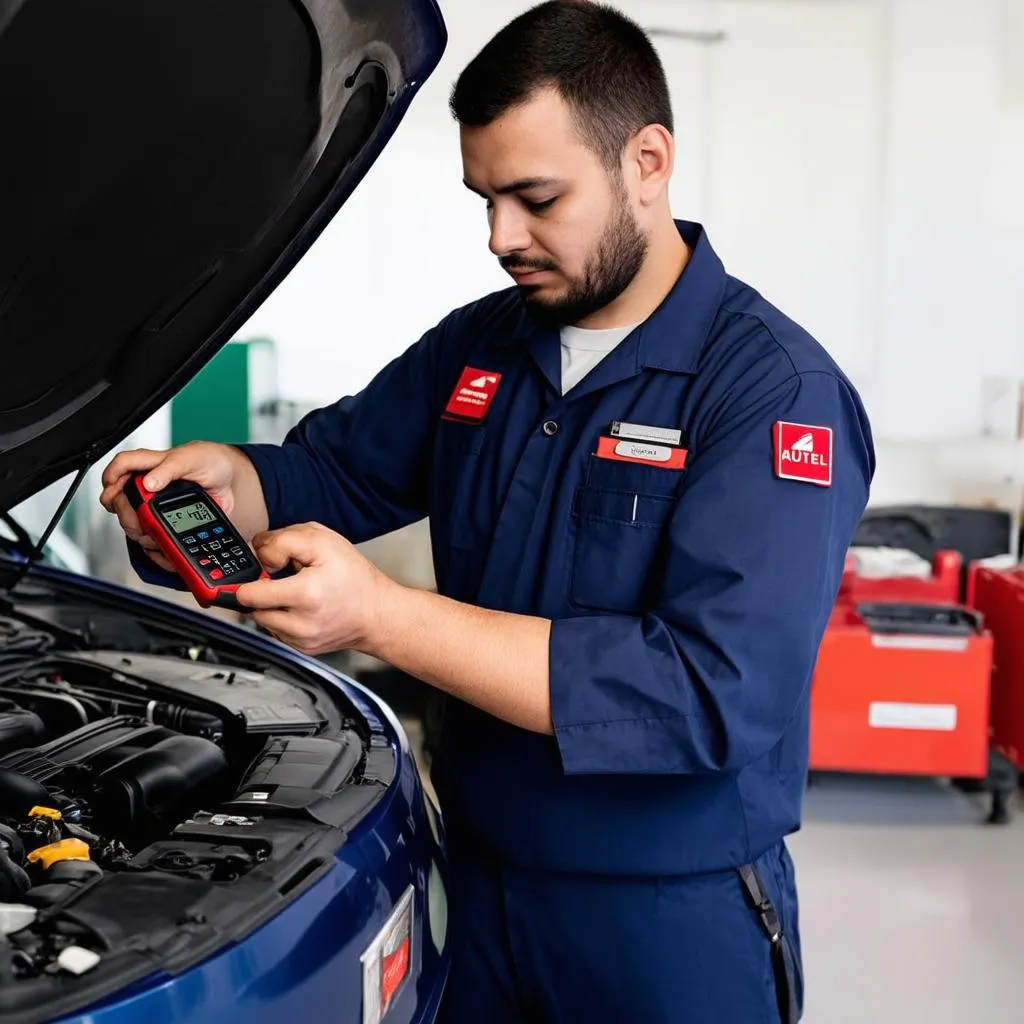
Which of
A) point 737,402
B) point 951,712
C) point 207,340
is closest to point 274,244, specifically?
point 207,340

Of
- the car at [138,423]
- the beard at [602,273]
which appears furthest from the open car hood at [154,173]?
the beard at [602,273]

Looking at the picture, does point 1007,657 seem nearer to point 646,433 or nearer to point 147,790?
point 646,433

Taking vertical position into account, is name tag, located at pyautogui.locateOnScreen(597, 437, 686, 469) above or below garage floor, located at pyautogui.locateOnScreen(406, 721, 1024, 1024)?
above

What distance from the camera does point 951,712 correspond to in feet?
12.1

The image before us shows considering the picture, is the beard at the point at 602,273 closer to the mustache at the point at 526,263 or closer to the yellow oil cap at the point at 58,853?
the mustache at the point at 526,263

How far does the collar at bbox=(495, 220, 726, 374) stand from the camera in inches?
60.1

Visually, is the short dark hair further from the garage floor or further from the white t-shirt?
the garage floor

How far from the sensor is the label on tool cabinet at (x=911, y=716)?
12.1 ft

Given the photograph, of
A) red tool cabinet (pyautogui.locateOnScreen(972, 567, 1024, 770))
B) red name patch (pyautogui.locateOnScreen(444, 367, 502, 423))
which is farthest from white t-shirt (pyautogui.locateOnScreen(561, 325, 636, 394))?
red tool cabinet (pyautogui.locateOnScreen(972, 567, 1024, 770))

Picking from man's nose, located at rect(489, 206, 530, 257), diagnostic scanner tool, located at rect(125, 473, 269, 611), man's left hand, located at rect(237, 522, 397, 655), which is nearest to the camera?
man's left hand, located at rect(237, 522, 397, 655)

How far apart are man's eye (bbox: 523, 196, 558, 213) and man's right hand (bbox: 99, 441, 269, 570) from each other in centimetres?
50

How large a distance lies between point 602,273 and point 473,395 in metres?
0.27

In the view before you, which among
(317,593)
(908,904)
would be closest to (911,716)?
(908,904)

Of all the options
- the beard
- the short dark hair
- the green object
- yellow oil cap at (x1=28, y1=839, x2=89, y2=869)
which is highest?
the short dark hair
